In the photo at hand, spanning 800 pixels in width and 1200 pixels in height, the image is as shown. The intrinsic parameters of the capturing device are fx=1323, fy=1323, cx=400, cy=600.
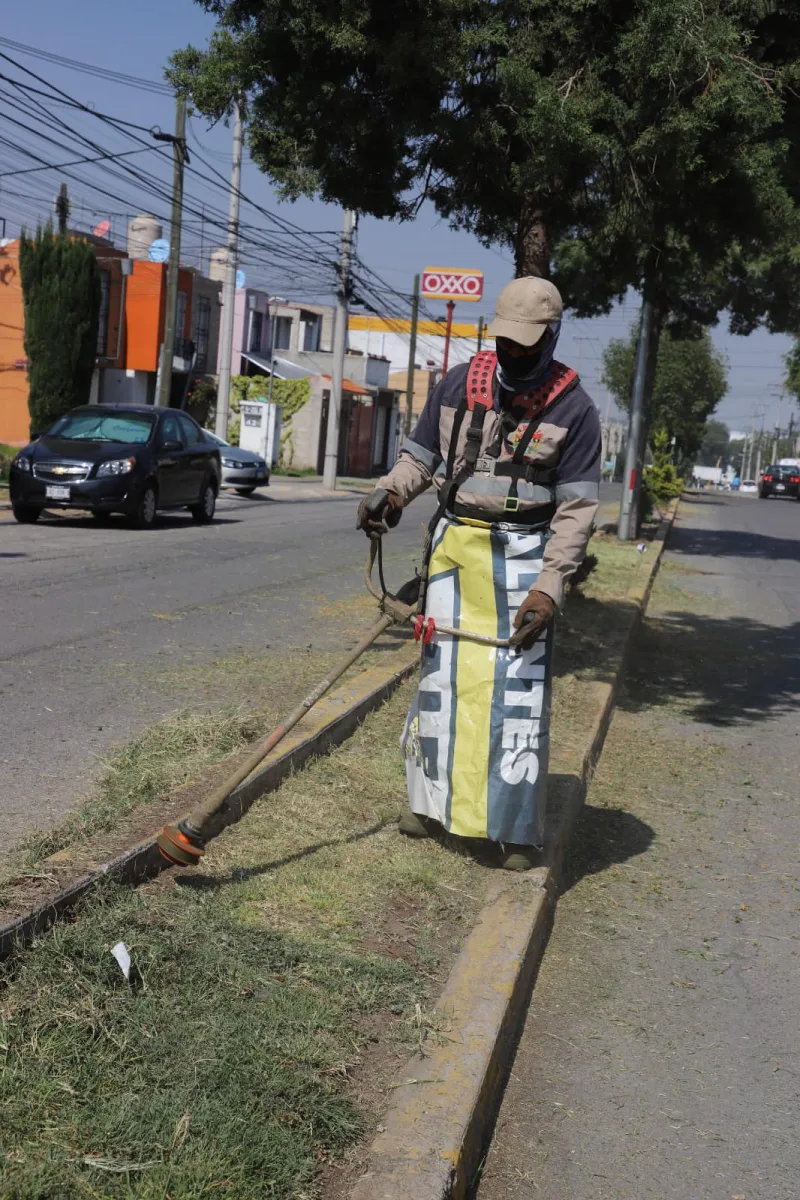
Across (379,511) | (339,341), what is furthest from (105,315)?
(379,511)

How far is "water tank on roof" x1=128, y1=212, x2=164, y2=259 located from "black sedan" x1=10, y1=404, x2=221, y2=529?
34559mm

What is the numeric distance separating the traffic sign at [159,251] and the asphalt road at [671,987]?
121 ft

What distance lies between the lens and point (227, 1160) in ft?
8.40

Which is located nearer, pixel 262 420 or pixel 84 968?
pixel 84 968

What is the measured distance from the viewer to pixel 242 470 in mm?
28750

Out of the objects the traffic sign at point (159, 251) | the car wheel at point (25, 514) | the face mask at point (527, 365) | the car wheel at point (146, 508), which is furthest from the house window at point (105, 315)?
the face mask at point (527, 365)

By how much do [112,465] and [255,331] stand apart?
4257 cm

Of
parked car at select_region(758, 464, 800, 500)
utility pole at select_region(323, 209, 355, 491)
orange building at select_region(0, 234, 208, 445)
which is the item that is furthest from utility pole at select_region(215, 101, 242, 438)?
parked car at select_region(758, 464, 800, 500)

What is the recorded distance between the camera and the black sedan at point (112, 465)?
16.3 m

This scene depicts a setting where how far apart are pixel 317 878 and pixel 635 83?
4.91 m

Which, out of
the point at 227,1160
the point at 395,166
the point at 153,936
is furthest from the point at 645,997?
the point at 395,166

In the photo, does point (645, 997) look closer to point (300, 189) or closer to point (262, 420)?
point (300, 189)

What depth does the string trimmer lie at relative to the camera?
12.9 ft

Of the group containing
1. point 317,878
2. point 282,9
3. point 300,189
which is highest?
point 282,9
